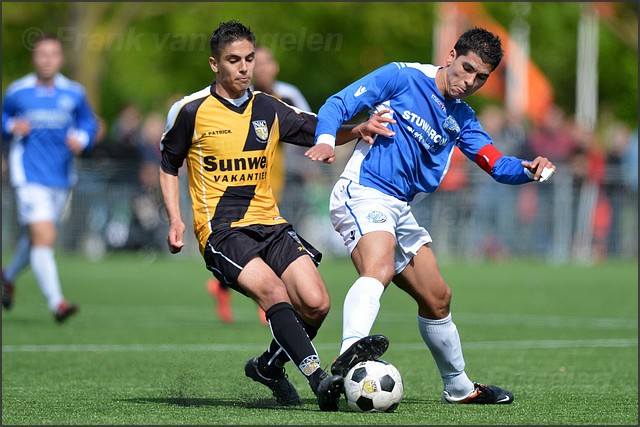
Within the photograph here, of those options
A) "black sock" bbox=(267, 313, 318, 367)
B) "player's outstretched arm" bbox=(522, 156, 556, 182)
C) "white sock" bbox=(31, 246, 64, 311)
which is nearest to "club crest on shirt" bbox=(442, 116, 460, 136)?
"player's outstretched arm" bbox=(522, 156, 556, 182)

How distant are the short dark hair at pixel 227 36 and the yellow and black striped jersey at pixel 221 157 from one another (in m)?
0.24

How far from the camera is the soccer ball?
20.5ft

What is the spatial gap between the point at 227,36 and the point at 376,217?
127cm

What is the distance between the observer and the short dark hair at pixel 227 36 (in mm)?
6953

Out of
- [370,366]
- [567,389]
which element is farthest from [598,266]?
[370,366]

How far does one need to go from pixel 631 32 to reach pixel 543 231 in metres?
9.40

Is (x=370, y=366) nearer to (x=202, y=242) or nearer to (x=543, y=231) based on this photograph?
(x=202, y=242)

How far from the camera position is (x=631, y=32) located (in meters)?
30.2

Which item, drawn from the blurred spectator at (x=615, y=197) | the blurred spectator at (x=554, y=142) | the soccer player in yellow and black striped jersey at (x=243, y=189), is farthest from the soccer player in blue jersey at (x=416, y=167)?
the blurred spectator at (x=615, y=197)

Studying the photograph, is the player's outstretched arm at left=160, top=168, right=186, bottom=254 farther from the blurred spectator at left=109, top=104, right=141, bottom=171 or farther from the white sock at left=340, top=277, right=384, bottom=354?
the blurred spectator at left=109, top=104, right=141, bottom=171

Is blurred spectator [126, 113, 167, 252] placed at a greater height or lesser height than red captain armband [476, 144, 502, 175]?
lesser

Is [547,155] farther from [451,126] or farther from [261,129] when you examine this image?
[261,129]

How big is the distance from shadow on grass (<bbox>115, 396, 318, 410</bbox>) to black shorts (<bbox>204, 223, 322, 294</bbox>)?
59cm

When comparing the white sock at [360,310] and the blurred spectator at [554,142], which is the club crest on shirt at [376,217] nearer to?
the white sock at [360,310]
